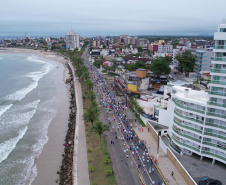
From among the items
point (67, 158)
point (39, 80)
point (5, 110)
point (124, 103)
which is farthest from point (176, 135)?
point (39, 80)

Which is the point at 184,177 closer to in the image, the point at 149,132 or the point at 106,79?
the point at 149,132

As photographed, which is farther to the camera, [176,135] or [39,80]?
[39,80]

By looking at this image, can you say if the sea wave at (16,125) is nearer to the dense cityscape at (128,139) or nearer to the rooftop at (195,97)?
the dense cityscape at (128,139)

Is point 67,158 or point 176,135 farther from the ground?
point 176,135

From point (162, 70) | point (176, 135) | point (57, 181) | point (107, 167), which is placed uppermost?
point (162, 70)

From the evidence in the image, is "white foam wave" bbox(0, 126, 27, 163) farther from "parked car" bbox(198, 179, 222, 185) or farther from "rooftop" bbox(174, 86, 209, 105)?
"parked car" bbox(198, 179, 222, 185)

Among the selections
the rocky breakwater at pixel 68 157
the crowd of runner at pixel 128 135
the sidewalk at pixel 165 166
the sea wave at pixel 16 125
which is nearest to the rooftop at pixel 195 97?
the sidewalk at pixel 165 166
